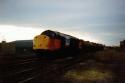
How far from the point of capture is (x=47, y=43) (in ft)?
99.8

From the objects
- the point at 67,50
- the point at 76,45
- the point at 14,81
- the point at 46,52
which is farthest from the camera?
the point at 76,45

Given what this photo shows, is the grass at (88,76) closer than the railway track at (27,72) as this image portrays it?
No

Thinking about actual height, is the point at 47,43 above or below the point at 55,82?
above

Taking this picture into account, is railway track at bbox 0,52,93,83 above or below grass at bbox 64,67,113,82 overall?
above

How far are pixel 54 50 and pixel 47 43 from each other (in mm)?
1623

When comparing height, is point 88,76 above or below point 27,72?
below

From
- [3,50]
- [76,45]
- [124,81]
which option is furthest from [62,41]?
[124,81]

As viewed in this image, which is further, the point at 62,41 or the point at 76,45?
the point at 76,45

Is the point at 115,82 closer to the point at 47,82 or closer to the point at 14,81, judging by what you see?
the point at 47,82

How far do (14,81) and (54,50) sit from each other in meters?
19.0

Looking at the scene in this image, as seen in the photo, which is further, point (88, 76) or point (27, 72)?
point (27, 72)

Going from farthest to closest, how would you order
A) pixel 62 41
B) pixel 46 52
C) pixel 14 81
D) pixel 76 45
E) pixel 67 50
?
1. pixel 76 45
2. pixel 67 50
3. pixel 62 41
4. pixel 46 52
5. pixel 14 81

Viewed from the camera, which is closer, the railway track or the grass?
the railway track

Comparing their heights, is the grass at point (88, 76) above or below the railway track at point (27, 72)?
below
